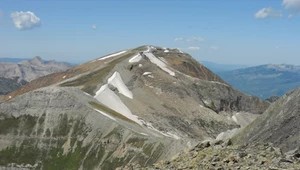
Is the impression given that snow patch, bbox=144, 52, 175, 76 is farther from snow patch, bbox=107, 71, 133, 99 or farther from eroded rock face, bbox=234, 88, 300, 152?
eroded rock face, bbox=234, 88, 300, 152

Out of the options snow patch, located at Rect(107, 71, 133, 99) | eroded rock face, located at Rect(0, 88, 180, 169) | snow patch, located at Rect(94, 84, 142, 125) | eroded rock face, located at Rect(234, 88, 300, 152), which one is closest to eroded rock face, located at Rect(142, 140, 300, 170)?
eroded rock face, located at Rect(234, 88, 300, 152)

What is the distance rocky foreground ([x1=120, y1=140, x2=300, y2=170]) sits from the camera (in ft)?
89.6

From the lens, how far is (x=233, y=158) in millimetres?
29547

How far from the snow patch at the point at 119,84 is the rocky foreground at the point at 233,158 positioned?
8842 cm

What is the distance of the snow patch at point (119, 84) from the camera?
12447cm

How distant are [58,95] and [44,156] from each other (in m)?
17.7

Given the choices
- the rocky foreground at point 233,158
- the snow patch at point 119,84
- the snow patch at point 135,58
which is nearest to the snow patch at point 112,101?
the snow patch at point 119,84

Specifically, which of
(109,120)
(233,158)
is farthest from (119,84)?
(233,158)

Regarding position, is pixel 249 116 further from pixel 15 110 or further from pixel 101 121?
pixel 15 110

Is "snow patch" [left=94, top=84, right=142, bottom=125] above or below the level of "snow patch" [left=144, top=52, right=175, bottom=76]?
below

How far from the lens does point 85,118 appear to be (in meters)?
91.0

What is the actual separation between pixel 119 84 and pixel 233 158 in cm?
10039

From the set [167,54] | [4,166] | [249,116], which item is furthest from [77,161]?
[167,54]

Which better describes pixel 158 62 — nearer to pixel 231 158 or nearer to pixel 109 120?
pixel 109 120
